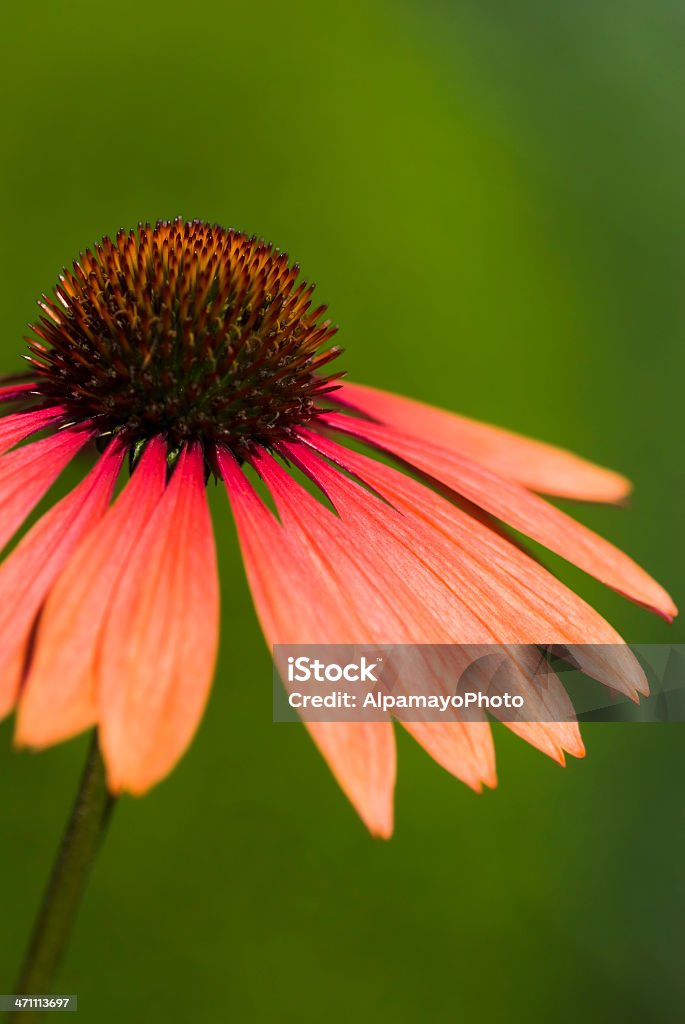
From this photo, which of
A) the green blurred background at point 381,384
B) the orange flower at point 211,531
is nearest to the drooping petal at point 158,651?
the orange flower at point 211,531

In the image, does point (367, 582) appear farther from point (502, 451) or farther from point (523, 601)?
point (502, 451)

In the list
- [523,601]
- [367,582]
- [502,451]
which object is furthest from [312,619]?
[502,451]

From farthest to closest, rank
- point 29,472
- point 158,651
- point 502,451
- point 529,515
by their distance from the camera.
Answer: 1. point 502,451
2. point 529,515
3. point 29,472
4. point 158,651

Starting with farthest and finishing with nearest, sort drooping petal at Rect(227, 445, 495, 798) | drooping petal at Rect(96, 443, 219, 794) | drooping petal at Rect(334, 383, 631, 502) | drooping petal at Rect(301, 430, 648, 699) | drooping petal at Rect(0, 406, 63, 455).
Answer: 1. drooping petal at Rect(334, 383, 631, 502)
2. drooping petal at Rect(0, 406, 63, 455)
3. drooping petal at Rect(301, 430, 648, 699)
4. drooping petal at Rect(227, 445, 495, 798)
5. drooping petal at Rect(96, 443, 219, 794)

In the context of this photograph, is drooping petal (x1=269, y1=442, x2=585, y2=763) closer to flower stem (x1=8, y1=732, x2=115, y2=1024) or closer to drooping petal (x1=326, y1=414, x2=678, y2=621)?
drooping petal (x1=326, y1=414, x2=678, y2=621)

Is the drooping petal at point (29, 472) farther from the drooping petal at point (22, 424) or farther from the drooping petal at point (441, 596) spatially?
the drooping petal at point (441, 596)

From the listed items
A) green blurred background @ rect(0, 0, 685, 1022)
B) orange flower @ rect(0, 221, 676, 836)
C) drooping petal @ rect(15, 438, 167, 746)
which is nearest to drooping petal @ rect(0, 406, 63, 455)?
orange flower @ rect(0, 221, 676, 836)
